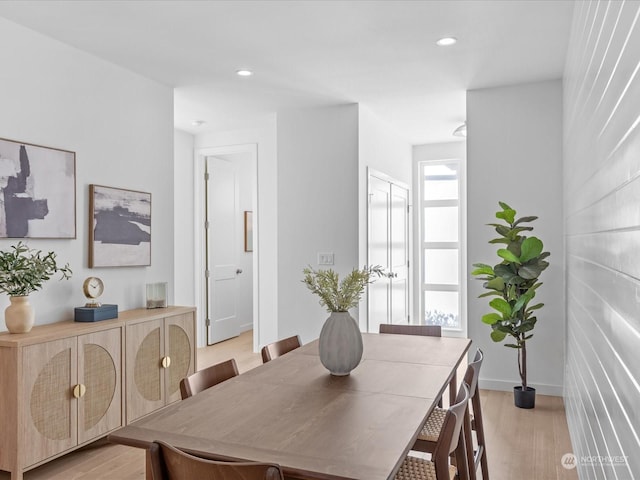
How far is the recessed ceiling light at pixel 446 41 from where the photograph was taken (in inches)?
134

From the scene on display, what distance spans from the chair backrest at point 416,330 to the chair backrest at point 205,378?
129cm

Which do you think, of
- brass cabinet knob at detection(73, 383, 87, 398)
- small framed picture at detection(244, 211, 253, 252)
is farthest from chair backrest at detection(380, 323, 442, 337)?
small framed picture at detection(244, 211, 253, 252)

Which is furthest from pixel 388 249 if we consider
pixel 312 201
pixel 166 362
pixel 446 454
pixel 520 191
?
pixel 446 454

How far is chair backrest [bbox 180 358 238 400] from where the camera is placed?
1.99 m

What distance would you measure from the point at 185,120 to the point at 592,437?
490cm

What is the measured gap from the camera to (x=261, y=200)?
5.91m

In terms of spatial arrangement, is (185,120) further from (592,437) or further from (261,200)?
(592,437)

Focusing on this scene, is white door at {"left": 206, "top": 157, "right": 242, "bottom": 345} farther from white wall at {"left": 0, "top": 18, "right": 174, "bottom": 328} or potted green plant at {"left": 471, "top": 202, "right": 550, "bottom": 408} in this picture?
potted green plant at {"left": 471, "top": 202, "right": 550, "bottom": 408}

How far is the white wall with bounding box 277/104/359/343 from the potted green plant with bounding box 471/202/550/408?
4.77ft

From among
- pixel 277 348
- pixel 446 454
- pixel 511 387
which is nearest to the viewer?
pixel 446 454

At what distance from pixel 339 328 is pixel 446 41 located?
228cm

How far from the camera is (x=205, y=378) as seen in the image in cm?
214

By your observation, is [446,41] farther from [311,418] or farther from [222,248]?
[222,248]

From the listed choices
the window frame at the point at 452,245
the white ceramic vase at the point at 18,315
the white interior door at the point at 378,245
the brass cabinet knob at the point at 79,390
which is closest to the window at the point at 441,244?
the window frame at the point at 452,245
